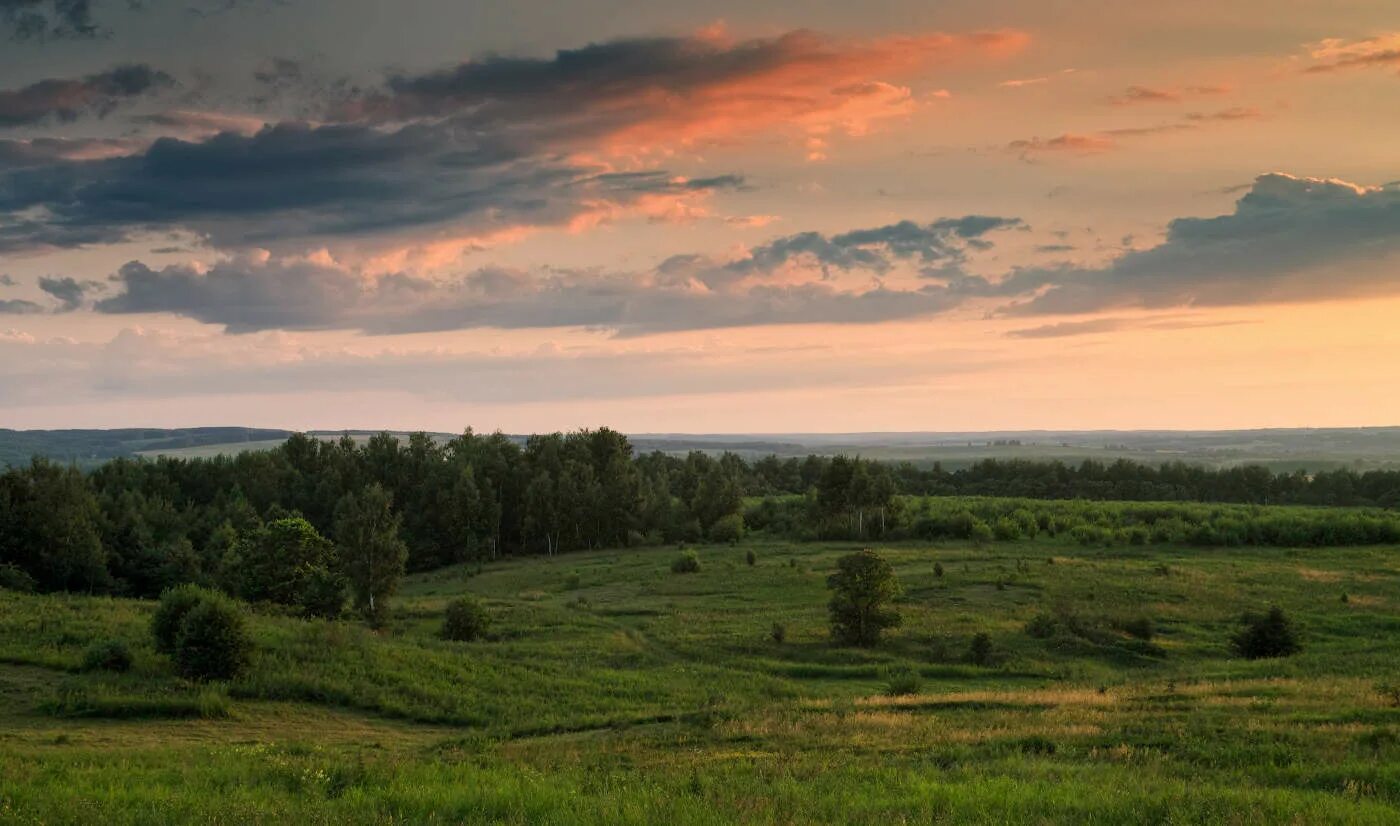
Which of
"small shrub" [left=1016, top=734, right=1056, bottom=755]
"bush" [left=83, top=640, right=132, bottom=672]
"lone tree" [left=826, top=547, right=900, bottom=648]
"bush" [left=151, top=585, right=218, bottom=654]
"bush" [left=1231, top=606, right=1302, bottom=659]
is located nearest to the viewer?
"small shrub" [left=1016, top=734, right=1056, bottom=755]

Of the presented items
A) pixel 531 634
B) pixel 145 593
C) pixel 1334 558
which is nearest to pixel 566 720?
pixel 531 634

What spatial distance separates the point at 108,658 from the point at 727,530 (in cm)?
7708

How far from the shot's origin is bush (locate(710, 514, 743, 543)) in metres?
104

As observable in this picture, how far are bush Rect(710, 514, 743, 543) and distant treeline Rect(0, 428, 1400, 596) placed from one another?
0.88ft

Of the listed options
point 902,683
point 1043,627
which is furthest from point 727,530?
point 902,683

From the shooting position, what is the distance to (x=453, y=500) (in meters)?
105

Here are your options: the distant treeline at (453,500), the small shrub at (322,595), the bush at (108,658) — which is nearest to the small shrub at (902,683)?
the bush at (108,658)

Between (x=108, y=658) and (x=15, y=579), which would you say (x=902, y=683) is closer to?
(x=108, y=658)

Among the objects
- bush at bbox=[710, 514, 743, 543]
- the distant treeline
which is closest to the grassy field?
the distant treeline

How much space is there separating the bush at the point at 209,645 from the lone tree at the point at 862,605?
28523 mm

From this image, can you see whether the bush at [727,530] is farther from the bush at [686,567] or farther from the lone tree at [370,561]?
the lone tree at [370,561]

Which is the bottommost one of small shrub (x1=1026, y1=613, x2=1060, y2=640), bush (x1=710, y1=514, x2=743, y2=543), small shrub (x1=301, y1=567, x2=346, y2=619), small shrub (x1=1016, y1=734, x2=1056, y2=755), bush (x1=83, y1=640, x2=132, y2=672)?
bush (x1=710, y1=514, x2=743, y2=543)

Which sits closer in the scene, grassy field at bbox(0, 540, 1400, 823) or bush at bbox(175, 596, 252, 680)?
grassy field at bbox(0, 540, 1400, 823)

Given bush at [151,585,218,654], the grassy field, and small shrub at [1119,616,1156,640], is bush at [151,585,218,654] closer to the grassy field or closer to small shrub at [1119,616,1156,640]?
the grassy field
